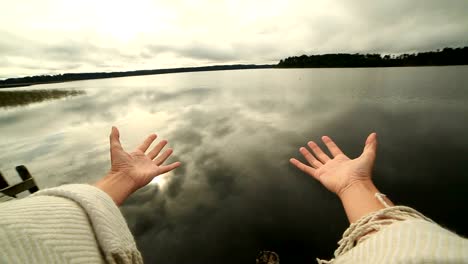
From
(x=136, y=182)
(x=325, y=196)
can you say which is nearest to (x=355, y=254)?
(x=136, y=182)

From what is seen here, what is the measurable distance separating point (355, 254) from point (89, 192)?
2040 mm

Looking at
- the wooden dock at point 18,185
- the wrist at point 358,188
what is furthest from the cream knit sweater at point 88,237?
the wooden dock at point 18,185

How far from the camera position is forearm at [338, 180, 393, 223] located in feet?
7.50

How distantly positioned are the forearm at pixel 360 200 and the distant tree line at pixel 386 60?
17996 centimetres

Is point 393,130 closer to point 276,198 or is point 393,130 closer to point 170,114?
point 276,198

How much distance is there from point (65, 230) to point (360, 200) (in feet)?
9.86

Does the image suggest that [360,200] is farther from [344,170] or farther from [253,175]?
[253,175]

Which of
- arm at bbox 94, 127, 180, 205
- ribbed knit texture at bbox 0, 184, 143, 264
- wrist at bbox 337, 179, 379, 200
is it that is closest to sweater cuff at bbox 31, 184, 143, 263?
ribbed knit texture at bbox 0, 184, 143, 264

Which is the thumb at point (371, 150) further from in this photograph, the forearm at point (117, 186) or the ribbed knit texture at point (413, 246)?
the forearm at point (117, 186)

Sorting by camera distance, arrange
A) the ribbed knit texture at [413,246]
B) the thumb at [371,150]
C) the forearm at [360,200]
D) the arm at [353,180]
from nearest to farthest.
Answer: the ribbed knit texture at [413,246], the forearm at [360,200], the arm at [353,180], the thumb at [371,150]

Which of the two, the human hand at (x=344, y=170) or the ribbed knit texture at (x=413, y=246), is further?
the human hand at (x=344, y=170)

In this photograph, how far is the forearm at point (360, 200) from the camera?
7.50 feet

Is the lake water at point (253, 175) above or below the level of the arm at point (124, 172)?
below

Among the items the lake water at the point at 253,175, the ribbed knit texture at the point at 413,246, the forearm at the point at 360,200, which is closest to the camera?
the ribbed knit texture at the point at 413,246
